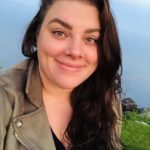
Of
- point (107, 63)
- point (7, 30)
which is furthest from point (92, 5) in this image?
point (7, 30)

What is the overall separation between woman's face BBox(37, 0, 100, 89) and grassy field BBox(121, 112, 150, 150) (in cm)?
288

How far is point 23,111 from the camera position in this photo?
10.1 feet

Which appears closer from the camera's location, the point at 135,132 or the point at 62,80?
the point at 62,80

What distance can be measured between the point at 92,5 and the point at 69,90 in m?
0.59

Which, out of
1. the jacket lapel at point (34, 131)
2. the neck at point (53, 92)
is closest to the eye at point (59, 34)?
the neck at point (53, 92)

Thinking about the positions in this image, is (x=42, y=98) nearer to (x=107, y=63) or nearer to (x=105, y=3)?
(x=107, y=63)

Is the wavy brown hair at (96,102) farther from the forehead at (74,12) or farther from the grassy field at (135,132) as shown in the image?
the grassy field at (135,132)

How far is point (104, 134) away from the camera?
3.58 m

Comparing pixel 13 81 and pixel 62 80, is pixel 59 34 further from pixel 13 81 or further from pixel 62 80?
pixel 13 81

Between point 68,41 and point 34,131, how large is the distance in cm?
58

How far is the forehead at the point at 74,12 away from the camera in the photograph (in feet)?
9.91

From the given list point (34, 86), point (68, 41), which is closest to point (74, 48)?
point (68, 41)

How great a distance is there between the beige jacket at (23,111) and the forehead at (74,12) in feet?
1.22

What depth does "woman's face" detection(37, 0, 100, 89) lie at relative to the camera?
301cm
